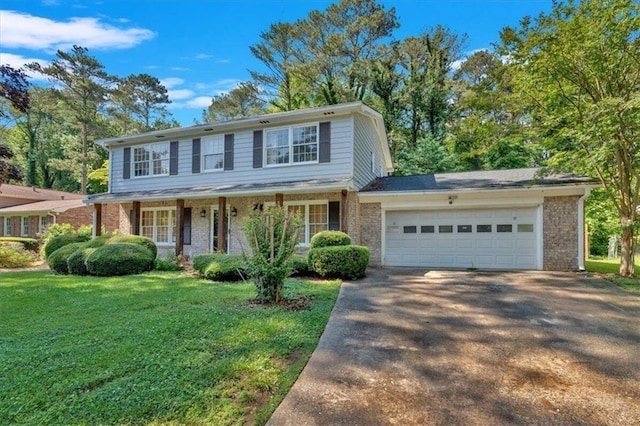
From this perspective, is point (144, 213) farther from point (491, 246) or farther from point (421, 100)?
point (421, 100)

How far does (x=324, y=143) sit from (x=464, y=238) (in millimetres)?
5614

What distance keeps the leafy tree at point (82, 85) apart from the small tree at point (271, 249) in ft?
88.9

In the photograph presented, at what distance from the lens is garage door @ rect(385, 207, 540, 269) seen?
1095cm

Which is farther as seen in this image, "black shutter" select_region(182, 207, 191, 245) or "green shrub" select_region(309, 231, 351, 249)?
"black shutter" select_region(182, 207, 191, 245)

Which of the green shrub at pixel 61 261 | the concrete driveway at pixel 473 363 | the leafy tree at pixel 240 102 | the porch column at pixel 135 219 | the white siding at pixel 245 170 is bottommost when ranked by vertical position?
the concrete driveway at pixel 473 363

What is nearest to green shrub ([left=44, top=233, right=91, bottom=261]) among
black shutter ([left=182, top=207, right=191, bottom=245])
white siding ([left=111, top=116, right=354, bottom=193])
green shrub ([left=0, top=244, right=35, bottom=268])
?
green shrub ([left=0, top=244, right=35, bottom=268])

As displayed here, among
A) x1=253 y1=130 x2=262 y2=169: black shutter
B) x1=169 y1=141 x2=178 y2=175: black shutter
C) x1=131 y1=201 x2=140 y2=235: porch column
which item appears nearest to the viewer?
x1=253 y1=130 x2=262 y2=169: black shutter

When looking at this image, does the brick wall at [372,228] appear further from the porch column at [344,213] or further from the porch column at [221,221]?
the porch column at [221,221]

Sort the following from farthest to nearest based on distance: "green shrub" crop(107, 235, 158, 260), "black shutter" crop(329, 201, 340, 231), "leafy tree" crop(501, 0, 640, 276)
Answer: "black shutter" crop(329, 201, 340, 231), "green shrub" crop(107, 235, 158, 260), "leafy tree" crop(501, 0, 640, 276)

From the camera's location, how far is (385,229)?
12.2 meters

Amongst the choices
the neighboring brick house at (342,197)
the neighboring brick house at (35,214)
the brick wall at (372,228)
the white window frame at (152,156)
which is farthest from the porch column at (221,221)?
the neighboring brick house at (35,214)

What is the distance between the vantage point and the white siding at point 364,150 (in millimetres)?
12141

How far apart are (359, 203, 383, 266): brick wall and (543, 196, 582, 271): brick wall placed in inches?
194

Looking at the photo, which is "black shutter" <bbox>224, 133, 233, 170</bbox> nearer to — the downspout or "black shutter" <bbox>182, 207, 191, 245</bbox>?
"black shutter" <bbox>182, 207, 191, 245</bbox>
